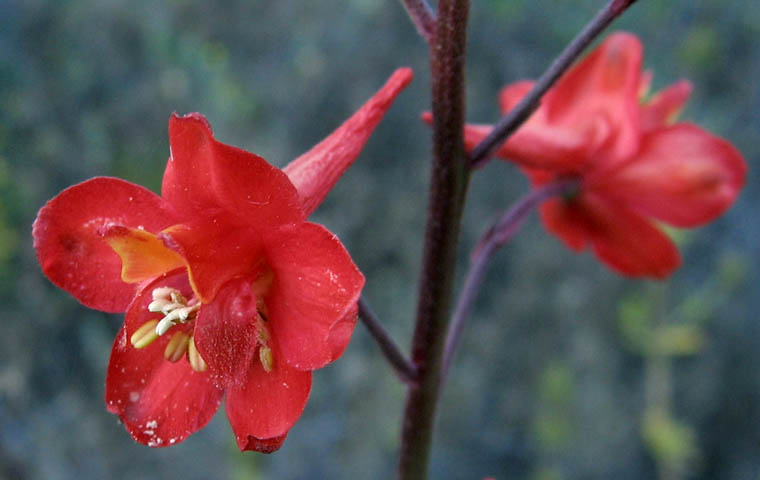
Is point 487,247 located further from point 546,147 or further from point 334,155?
point 334,155

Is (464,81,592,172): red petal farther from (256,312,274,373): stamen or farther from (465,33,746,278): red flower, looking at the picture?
(256,312,274,373): stamen

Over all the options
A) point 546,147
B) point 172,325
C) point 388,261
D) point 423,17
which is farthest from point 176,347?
point 388,261

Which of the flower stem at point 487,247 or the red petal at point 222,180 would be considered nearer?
the red petal at point 222,180

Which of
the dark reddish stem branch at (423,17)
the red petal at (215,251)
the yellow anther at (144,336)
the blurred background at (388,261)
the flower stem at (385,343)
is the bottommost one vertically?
the blurred background at (388,261)

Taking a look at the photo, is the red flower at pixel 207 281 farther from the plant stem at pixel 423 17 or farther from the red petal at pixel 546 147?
the red petal at pixel 546 147

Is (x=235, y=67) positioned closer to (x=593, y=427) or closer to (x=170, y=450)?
(x=170, y=450)

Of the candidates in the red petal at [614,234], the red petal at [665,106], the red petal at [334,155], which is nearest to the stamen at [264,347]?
the red petal at [334,155]
